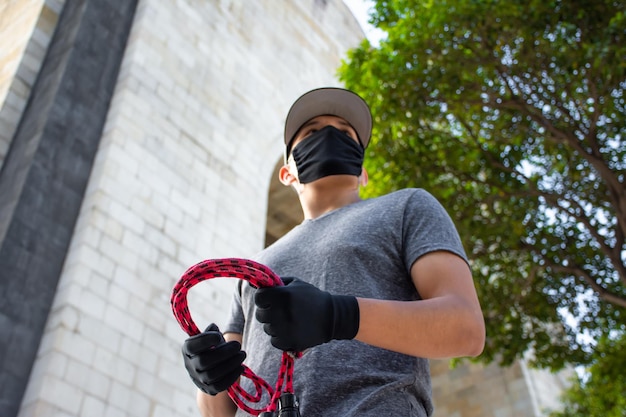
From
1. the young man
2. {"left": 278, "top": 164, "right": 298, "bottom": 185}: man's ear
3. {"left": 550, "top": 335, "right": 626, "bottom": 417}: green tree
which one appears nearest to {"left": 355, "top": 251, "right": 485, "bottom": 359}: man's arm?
the young man

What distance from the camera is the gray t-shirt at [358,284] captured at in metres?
1.73

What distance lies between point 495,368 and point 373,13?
7.97 meters

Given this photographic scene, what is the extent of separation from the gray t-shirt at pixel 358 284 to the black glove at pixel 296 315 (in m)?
0.22

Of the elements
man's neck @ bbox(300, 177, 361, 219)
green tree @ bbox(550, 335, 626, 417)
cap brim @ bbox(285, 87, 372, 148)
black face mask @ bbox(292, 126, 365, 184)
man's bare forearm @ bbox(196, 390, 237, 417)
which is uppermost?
green tree @ bbox(550, 335, 626, 417)

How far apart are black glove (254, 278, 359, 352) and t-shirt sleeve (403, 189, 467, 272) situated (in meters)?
0.48

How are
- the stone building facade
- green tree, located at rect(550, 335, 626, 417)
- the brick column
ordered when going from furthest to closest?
green tree, located at rect(550, 335, 626, 417) < the stone building facade < the brick column

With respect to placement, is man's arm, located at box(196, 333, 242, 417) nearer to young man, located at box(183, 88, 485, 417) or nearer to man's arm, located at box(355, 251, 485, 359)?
young man, located at box(183, 88, 485, 417)

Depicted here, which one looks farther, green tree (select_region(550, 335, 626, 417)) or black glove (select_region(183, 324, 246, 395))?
green tree (select_region(550, 335, 626, 417))

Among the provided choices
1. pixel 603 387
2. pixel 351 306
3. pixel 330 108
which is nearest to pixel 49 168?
pixel 330 108

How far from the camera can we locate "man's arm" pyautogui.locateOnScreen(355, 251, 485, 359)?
1680 millimetres

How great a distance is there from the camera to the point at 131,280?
6.86 metres

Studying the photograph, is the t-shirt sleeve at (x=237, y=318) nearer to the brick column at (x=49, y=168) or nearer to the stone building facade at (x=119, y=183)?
the stone building facade at (x=119, y=183)

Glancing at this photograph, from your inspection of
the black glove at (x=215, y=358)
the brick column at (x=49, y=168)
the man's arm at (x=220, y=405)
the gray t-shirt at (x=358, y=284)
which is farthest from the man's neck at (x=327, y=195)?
the brick column at (x=49, y=168)

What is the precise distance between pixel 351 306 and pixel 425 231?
0.49 m
